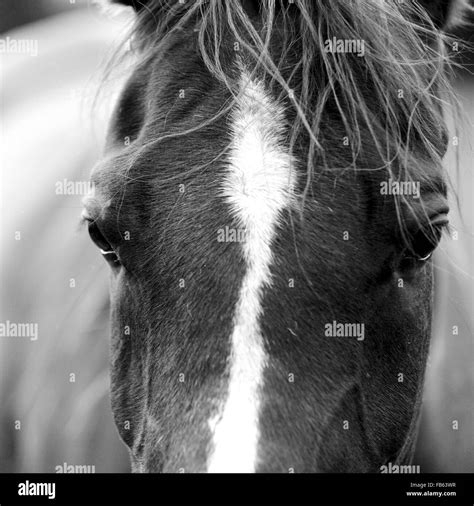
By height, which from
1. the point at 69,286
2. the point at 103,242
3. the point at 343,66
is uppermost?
the point at 343,66

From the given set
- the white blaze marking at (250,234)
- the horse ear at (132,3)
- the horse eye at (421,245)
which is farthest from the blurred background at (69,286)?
the white blaze marking at (250,234)

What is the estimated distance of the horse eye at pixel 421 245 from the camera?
145 centimetres

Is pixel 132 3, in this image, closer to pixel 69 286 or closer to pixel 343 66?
pixel 343 66

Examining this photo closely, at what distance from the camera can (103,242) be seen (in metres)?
1.56

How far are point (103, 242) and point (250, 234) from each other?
1.34 ft

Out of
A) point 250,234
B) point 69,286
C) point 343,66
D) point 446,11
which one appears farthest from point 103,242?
point 69,286

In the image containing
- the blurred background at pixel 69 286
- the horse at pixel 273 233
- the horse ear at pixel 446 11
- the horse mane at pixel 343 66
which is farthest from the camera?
the blurred background at pixel 69 286

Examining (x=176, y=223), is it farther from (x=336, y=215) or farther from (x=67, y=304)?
(x=67, y=304)

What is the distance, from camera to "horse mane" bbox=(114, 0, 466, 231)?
1.43 meters

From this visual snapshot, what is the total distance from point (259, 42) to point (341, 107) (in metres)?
0.21

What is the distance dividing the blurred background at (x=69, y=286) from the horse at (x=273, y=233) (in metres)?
0.34

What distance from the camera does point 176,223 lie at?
53.6 inches

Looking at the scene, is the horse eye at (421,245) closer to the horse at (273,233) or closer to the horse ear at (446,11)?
the horse at (273,233)

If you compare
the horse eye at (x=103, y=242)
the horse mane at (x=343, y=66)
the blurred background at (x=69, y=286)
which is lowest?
the blurred background at (x=69, y=286)
